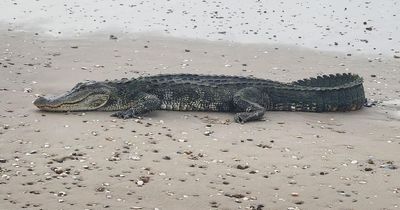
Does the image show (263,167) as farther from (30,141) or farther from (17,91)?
(17,91)

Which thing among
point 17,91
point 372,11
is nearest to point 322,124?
point 17,91

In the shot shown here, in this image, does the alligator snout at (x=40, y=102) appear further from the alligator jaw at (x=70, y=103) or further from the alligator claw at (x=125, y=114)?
the alligator claw at (x=125, y=114)

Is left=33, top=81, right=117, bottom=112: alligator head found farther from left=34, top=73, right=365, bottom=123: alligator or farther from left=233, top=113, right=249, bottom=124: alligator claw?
left=233, top=113, right=249, bottom=124: alligator claw

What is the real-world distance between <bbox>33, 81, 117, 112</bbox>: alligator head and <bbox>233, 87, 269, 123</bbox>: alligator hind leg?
182 centimetres

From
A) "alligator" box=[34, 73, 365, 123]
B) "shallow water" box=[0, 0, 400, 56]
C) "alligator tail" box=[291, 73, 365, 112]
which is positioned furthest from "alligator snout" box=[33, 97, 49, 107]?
"shallow water" box=[0, 0, 400, 56]

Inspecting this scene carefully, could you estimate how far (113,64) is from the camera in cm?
1223

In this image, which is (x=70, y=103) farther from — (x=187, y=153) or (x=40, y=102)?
(x=187, y=153)

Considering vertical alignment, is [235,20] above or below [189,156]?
above

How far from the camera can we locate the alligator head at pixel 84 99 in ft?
28.5

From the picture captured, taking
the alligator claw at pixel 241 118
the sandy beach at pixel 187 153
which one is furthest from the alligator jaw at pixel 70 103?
the alligator claw at pixel 241 118

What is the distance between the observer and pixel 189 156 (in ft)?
22.6

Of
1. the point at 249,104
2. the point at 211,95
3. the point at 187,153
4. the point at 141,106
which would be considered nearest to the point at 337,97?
the point at 249,104

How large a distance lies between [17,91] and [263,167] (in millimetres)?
4819

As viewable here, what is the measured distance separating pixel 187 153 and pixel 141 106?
6.91ft
